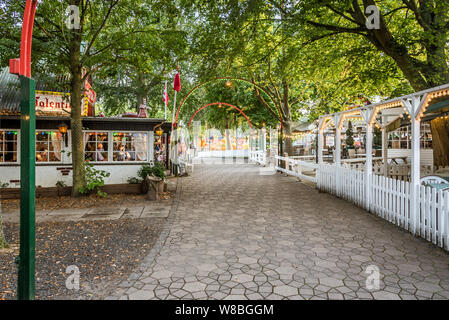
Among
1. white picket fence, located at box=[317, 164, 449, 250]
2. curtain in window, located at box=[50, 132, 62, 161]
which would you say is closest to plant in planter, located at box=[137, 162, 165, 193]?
curtain in window, located at box=[50, 132, 62, 161]

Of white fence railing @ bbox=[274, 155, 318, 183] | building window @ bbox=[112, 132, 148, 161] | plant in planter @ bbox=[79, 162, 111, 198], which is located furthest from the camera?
white fence railing @ bbox=[274, 155, 318, 183]

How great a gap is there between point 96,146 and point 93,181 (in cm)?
191

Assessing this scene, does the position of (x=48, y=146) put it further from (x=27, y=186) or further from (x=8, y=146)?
(x=27, y=186)

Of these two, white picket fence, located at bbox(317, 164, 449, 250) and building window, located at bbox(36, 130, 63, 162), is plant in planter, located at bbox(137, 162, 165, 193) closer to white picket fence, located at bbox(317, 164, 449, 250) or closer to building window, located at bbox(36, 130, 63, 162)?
building window, located at bbox(36, 130, 63, 162)

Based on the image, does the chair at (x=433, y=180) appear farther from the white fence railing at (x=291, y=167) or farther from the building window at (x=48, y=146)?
the building window at (x=48, y=146)

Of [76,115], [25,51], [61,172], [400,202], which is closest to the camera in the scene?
[25,51]

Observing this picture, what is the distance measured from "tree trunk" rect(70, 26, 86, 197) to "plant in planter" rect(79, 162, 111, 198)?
21 centimetres

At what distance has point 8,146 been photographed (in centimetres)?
1228

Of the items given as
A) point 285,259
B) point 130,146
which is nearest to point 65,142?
point 130,146

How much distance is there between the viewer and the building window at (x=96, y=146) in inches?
504

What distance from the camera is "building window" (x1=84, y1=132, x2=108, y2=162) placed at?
42.0 feet
